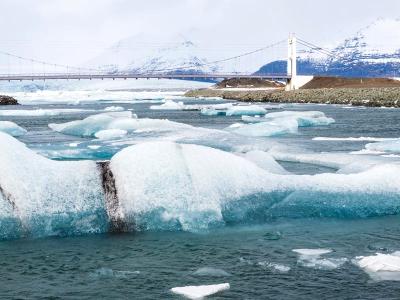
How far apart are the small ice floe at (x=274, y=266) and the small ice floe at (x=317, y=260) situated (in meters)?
0.27

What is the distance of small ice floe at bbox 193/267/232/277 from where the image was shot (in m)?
7.57

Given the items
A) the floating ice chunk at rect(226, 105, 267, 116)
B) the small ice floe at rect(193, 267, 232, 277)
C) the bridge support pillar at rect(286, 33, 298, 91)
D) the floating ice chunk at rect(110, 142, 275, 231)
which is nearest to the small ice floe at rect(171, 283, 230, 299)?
the small ice floe at rect(193, 267, 232, 277)

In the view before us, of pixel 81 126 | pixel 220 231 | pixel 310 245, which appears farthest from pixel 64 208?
pixel 81 126

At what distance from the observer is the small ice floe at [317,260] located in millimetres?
7855

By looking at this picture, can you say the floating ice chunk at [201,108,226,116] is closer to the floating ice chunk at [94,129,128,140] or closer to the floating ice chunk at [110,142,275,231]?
the floating ice chunk at [94,129,128,140]

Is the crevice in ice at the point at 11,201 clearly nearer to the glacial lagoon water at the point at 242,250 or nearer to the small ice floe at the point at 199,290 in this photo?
the glacial lagoon water at the point at 242,250

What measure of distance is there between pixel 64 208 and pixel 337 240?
12.7 ft

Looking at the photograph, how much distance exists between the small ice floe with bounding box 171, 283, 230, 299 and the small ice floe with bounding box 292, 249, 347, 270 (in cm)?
134

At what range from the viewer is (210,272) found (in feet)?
25.1

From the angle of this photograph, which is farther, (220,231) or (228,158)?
(228,158)

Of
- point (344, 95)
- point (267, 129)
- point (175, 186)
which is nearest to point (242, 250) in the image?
point (175, 186)

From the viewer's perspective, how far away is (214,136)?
72.5ft

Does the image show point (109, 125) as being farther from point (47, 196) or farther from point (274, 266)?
point (274, 266)

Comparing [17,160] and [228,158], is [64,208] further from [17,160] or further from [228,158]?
[228,158]
